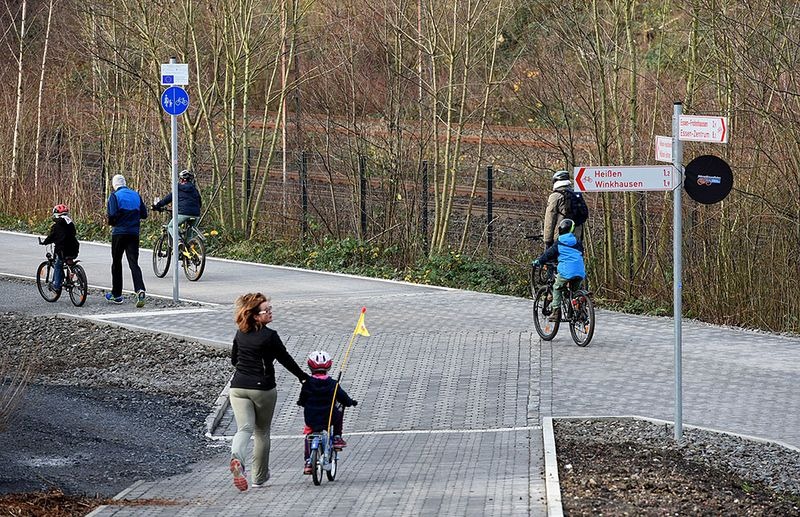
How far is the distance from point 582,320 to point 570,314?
0.17 meters

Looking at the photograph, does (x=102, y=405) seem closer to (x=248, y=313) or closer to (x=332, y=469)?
(x=248, y=313)

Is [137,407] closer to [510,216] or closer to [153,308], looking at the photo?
[153,308]

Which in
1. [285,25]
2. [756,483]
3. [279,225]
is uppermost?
[285,25]

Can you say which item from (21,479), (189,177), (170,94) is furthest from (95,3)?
(21,479)

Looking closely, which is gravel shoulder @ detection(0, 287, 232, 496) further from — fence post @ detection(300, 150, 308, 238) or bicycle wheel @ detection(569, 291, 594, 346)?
fence post @ detection(300, 150, 308, 238)

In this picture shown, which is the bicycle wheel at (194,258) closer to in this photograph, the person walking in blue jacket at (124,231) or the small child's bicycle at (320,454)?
the person walking in blue jacket at (124,231)

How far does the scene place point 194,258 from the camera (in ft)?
67.4

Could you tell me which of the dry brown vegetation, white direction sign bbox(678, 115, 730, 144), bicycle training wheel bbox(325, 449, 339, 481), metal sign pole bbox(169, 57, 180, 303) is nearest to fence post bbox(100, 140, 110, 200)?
the dry brown vegetation

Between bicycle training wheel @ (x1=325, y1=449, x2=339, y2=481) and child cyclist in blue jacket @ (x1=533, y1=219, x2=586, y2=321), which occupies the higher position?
child cyclist in blue jacket @ (x1=533, y1=219, x2=586, y2=321)

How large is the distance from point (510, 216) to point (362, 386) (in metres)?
9.15

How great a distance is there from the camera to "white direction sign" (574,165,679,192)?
10.6 metres

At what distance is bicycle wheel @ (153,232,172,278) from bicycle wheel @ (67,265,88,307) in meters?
2.67

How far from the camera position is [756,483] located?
9672 millimetres

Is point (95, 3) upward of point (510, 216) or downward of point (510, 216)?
upward
